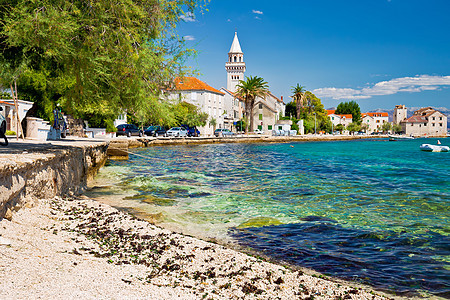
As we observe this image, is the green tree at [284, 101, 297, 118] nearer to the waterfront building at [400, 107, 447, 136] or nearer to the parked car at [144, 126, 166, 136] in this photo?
the parked car at [144, 126, 166, 136]

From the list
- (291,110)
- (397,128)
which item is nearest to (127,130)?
(291,110)

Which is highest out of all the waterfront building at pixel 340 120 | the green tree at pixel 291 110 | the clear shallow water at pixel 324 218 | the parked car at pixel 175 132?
the green tree at pixel 291 110

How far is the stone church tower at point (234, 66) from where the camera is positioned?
13175 cm

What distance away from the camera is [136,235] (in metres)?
6.58

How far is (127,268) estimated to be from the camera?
4.74 metres

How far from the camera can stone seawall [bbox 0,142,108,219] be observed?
5371mm

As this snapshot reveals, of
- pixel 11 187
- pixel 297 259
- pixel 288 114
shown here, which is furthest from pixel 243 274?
pixel 288 114

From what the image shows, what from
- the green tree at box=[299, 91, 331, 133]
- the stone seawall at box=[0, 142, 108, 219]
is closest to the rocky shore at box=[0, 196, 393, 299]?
the stone seawall at box=[0, 142, 108, 219]

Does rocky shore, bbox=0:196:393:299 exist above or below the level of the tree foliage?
below

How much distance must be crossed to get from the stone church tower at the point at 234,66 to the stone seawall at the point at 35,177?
124 meters

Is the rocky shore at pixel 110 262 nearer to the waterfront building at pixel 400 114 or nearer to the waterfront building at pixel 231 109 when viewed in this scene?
the waterfront building at pixel 231 109

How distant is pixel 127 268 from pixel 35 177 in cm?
347

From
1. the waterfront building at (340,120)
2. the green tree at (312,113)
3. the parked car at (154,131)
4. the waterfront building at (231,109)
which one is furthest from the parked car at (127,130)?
the waterfront building at (340,120)

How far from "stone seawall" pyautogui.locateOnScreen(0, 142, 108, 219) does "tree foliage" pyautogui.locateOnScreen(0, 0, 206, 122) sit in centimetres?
239
